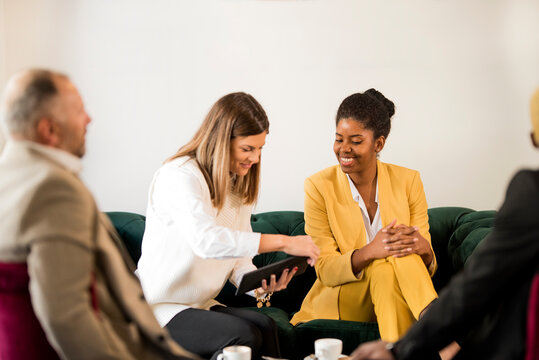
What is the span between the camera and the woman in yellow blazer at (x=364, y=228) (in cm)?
260

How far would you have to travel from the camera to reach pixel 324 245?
2.83 m

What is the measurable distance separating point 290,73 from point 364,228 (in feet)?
3.77

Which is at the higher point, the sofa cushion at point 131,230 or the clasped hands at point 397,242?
the clasped hands at point 397,242

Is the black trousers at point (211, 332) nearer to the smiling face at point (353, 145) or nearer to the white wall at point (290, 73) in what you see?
the smiling face at point (353, 145)

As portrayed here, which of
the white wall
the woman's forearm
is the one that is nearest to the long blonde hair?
the woman's forearm

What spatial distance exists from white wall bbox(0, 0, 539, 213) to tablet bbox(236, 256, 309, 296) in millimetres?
1195

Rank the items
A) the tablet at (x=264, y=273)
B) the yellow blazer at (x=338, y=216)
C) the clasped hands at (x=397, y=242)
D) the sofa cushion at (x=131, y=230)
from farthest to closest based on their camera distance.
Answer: the sofa cushion at (x=131, y=230)
the yellow blazer at (x=338, y=216)
the clasped hands at (x=397, y=242)
the tablet at (x=264, y=273)

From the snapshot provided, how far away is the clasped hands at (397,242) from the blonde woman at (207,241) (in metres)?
0.42

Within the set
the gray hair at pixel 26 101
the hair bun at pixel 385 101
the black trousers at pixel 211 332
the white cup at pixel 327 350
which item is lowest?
the black trousers at pixel 211 332

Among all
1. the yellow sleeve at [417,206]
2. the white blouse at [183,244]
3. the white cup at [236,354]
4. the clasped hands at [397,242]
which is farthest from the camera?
the yellow sleeve at [417,206]

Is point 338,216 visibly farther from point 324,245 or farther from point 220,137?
point 220,137

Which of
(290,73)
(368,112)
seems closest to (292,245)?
(368,112)

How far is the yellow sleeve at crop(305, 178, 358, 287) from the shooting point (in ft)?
8.80

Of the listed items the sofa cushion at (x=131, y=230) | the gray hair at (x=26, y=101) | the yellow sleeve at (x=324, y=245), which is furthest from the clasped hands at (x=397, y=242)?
the gray hair at (x=26, y=101)
